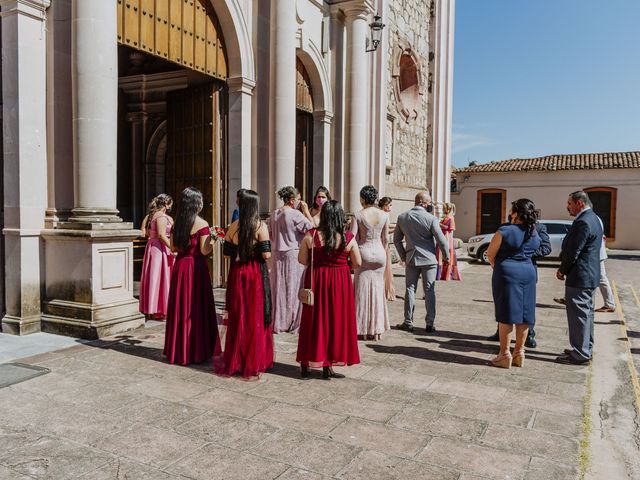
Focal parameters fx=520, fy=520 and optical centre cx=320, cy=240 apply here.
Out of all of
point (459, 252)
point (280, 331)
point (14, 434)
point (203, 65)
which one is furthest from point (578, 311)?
point (459, 252)

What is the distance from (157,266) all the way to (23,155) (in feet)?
6.61

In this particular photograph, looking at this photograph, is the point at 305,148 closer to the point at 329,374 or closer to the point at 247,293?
the point at 247,293

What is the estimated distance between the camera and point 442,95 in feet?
62.5

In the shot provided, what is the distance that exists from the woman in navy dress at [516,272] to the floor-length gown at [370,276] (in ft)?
4.35

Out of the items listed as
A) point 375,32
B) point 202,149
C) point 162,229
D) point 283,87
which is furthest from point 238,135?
point 375,32

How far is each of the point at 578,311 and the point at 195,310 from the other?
3.80 meters

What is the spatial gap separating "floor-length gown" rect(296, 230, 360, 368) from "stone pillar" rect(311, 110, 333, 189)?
25.3ft

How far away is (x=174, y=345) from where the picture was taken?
5.02 meters

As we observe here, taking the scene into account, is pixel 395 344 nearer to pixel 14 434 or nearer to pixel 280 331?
pixel 280 331

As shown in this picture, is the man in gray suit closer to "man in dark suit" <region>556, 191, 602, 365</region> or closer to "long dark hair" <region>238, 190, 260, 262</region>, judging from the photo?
"man in dark suit" <region>556, 191, 602, 365</region>

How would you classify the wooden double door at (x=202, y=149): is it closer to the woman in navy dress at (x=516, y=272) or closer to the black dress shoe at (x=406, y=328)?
the black dress shoe at (x=406, y=328)

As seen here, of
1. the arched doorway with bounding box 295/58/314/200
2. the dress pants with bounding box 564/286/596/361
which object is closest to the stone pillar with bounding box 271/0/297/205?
the arched doorway with bounding box 295/58/314/200

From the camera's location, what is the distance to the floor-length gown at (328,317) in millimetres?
4551

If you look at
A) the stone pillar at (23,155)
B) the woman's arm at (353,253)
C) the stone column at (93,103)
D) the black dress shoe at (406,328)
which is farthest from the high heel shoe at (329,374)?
the stone pillar at (23,155)
